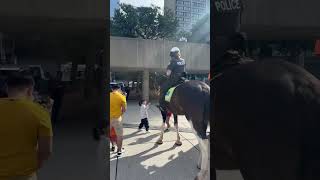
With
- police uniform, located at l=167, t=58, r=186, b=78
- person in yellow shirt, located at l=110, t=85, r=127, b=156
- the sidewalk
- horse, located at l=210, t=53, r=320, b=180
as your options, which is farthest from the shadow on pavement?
police uniform, located at l=167, t=58, r=186, b=78

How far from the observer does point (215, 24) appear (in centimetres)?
218

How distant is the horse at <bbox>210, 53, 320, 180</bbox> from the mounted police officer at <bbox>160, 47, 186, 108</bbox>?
0.62 meters

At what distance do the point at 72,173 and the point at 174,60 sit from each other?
1.22m

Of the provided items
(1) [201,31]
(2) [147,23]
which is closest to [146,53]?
(2) [147,23]

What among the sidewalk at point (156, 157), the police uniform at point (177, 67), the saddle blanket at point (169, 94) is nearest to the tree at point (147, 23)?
the police uniform at point (177, 67)

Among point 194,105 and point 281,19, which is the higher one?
point 281,19

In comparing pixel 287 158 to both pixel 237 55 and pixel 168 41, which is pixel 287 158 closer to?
pixel 237 55

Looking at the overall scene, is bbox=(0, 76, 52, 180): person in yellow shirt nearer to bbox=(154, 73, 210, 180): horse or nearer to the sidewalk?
the sidewalk

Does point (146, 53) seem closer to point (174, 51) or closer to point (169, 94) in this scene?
point (174, 51)

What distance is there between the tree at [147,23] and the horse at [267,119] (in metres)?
0.55

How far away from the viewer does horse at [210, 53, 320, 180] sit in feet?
5.98

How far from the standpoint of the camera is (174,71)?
10.9 ft

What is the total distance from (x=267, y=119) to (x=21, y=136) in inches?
52.0

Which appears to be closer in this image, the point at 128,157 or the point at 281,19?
the point at 281,19
